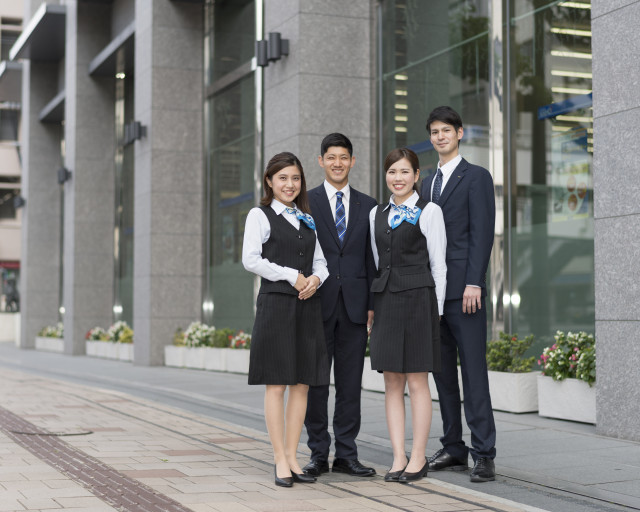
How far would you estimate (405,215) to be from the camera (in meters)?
5.77

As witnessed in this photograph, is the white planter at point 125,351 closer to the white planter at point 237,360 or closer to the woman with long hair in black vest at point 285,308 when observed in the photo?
the white planter at point 237,360

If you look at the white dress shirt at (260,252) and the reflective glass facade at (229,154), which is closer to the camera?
the white dress shirt at (260,252)

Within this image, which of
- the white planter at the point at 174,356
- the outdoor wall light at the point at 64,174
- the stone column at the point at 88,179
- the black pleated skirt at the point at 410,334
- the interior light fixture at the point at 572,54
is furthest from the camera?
the outdoor wall light at the point at 64,174

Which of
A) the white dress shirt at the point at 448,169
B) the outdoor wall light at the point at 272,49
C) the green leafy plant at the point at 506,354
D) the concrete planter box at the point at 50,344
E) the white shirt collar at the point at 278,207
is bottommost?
the concrete planter box at the point at 50,344

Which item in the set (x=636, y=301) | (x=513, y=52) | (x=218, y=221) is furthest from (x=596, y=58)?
(x=218, y=221)

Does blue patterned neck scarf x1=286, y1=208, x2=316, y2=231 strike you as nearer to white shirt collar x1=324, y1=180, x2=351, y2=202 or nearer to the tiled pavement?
white shirt collar x1=324, y1=180, x2=351, y2=202

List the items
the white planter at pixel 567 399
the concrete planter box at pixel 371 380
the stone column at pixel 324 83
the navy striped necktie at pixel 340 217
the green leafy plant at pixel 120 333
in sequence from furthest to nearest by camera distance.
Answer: the green leafy plant at pixel 120 333 → the stone column at pixel 324 83 → the concrete planter box at pixel 371 380 → the white planter at pixel 567 399 → the navy striped necktie at pixel 340 217

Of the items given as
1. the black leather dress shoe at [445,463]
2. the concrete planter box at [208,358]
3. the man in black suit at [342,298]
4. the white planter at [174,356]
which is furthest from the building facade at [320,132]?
the man in black suit at [342,298]

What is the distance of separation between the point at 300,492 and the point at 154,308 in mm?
12571

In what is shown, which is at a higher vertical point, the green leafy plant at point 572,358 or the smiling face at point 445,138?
the smiling face at point 445,138

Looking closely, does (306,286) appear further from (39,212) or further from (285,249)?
(39,212)

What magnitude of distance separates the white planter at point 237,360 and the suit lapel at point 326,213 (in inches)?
358

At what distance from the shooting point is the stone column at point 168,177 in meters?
17.8

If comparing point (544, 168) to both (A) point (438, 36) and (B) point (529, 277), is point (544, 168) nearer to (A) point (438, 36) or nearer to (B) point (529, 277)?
(B) point (529, 277)
